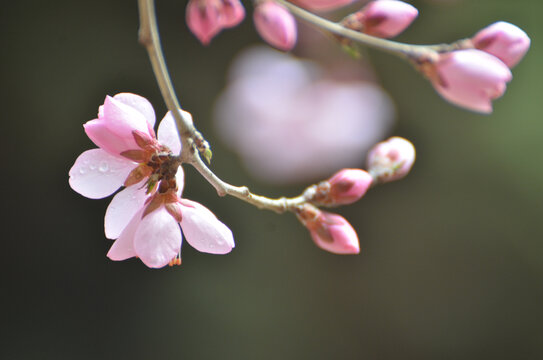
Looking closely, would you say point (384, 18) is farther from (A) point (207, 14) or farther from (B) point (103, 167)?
(B) point (103, 167)

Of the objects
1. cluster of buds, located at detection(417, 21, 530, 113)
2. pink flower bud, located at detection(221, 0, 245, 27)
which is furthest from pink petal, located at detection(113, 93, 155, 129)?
cluster of buds, located at detection(417, 21, 530, 113)

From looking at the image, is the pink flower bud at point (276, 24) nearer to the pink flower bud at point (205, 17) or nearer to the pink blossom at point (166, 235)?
the pink flower bud at point (205, 17)

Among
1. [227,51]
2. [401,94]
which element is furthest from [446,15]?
[227,51]

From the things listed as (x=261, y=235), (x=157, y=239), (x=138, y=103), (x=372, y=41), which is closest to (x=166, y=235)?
(x=157, y=239)

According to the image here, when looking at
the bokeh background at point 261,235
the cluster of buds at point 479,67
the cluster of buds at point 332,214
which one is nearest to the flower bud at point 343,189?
the cluster of buds at point 332,214

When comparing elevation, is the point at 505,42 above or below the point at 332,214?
above

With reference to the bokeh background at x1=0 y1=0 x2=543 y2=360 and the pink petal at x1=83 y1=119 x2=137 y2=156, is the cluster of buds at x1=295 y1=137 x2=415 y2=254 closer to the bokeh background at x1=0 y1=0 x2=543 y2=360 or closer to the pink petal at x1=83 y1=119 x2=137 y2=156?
the pink petal at x1=83 y1=119 x2=137 y2=156

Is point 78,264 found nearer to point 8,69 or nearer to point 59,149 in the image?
point 59,149
